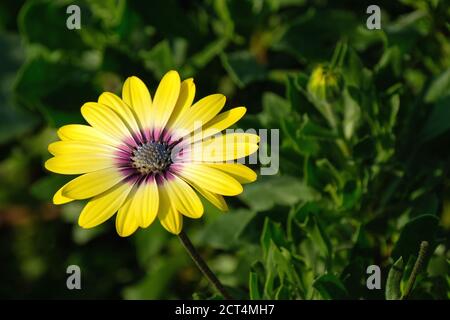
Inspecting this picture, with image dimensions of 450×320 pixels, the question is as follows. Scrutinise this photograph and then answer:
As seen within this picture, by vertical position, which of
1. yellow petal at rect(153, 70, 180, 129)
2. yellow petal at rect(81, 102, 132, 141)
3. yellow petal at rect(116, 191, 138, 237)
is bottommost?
yellow petal at rect(116, 191, 138, 237)

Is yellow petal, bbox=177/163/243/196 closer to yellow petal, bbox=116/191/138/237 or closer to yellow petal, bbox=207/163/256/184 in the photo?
yellow petal, bbox=207/163/256/184

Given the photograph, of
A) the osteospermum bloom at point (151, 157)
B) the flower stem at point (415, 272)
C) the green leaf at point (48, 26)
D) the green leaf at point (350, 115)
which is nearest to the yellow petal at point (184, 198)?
the osteospermum bloom at point (151, 157)

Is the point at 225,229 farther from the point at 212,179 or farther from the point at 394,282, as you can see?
the point at 212,179

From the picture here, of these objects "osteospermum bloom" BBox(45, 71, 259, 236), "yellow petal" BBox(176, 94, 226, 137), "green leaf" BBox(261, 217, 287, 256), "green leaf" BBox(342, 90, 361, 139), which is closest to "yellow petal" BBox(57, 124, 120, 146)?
"osteospermum bloom" BBox(45, 71, 259, 236)

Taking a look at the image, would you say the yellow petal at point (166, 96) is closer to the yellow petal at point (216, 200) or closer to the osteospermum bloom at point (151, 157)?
the osteospermum bloom at point (151, 157)
